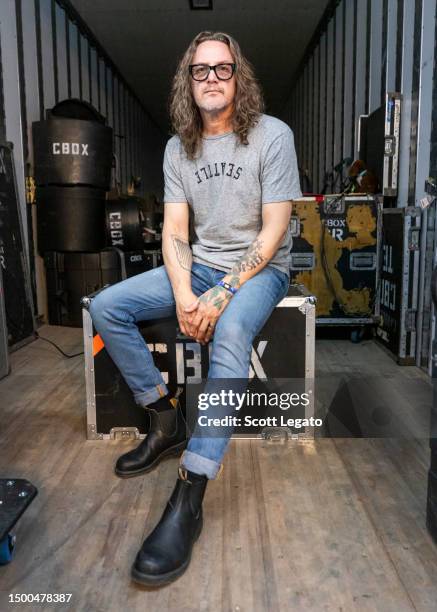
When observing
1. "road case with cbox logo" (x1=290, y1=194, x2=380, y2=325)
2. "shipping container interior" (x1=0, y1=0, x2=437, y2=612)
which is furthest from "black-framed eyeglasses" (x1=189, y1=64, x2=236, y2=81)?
"road case with cbox logo" (x1=290, y1=194, x2=380, y2=325)

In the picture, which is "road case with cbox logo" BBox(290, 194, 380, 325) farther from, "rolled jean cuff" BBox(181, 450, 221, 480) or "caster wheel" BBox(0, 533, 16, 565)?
"caster wheel" BBox(0, 533, 16, 565)

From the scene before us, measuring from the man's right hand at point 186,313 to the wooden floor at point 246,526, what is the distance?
0.44 metres

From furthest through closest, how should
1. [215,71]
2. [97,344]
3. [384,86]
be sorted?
[384,86] → [97,344] → [215,71]

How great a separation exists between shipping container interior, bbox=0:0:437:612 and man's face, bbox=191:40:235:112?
0.35 metres

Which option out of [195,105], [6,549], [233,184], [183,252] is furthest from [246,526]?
[195,105]

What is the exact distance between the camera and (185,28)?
6.07 metres

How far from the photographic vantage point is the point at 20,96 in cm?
392

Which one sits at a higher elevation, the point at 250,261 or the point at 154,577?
the point at 250,261

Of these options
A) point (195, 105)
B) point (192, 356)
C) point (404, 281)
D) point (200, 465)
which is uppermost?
point (195, 105)

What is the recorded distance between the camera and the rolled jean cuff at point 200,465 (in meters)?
1.31

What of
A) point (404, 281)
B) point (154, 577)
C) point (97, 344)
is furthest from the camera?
point (404, 281)

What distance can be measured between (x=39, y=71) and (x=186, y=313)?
11.8 ft

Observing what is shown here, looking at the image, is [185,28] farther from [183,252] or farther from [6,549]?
[6,549]

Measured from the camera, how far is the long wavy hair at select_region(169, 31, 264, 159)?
5.56 ft
